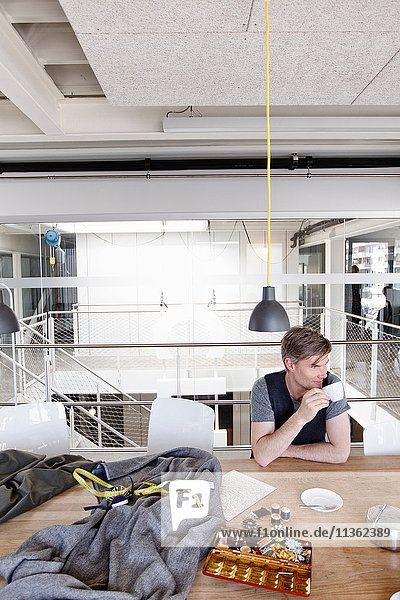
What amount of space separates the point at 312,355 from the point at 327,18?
4.20ft

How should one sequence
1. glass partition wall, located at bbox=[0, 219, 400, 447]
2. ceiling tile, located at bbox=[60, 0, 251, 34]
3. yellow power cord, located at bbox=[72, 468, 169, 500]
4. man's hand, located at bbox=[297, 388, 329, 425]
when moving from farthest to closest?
glass partition wall, located at bbox=[0, 219, 400, 447]
man's hand, located at bbox=[297, 388, 329, 425]
ceiling tile, located at bbox=[60, 0, 251, 34]
yellow power cord, located at bbox=[72, 468, 169, 500]

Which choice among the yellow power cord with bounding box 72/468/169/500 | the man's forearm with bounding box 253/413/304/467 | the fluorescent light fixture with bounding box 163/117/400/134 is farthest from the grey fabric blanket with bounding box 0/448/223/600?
the fluorescent light fixture with bounding box 163/117/400/134

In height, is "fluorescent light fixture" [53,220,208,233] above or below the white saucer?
above

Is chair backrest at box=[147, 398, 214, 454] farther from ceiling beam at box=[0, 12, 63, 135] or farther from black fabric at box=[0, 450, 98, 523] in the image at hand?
ceiling beam at box=[0, 12, 63, 135]

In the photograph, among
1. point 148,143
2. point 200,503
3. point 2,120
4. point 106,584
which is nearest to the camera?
point 106,584

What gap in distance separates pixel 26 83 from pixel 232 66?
103 cm

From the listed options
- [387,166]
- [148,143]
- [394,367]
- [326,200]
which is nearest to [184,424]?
[148,143]

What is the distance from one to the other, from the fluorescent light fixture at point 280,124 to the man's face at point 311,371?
5.42ft

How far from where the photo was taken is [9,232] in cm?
415

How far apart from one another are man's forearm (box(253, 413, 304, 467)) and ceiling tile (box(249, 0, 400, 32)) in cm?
147

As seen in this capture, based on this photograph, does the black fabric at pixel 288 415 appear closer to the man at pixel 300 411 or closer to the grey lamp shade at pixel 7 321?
the man at pixel 300 411

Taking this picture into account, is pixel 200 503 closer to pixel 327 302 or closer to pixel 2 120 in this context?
pixel 2 120

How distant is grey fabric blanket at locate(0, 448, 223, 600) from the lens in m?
0.98

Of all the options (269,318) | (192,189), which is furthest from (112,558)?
(192,189)
